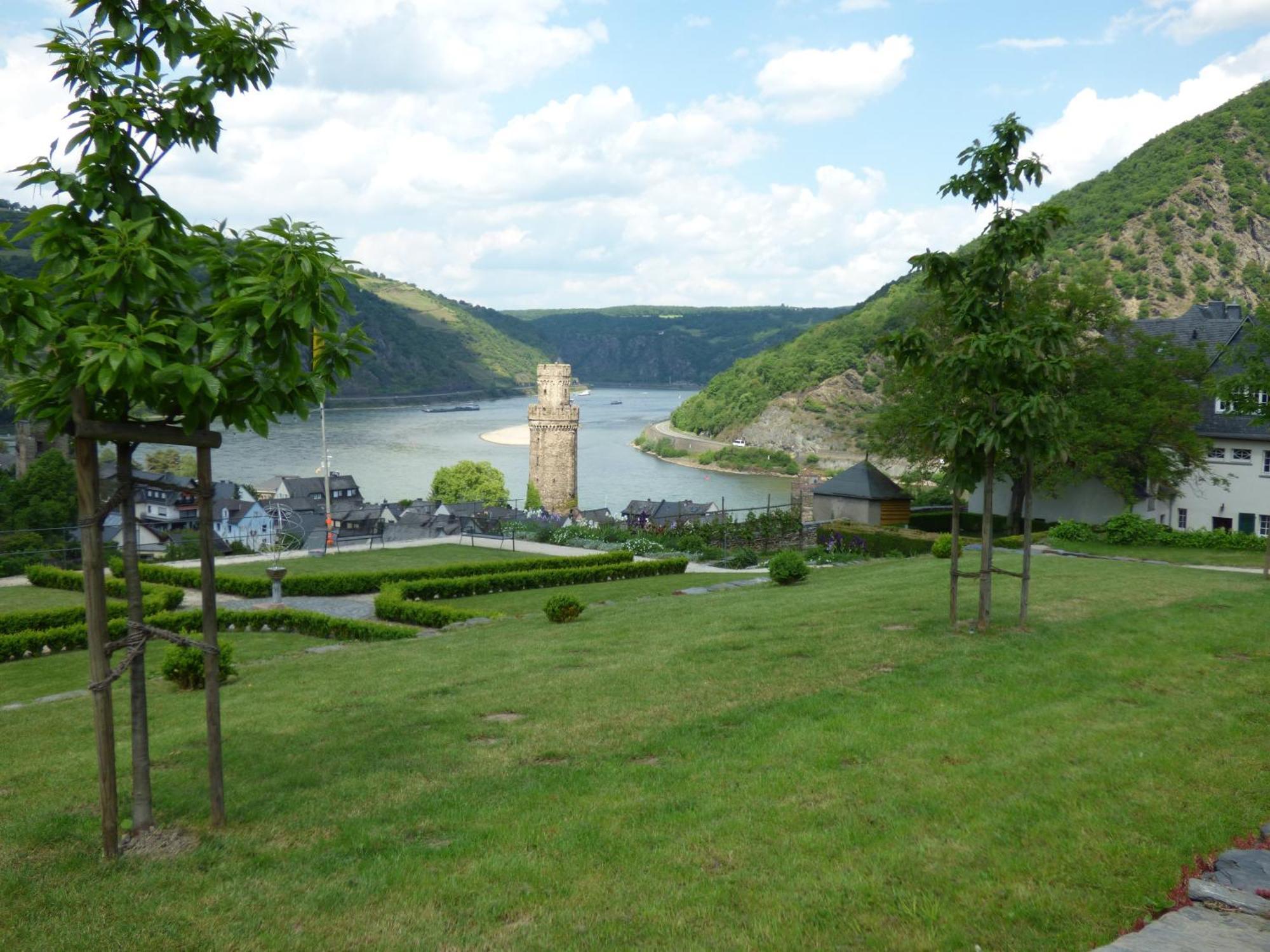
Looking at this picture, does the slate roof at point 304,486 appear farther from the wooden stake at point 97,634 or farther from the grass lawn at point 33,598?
the wooden stake at point 97,634

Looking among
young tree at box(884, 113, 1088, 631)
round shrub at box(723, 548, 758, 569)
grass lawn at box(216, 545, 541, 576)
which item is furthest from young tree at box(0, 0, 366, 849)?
round shrub at box(723, 548, 758, 569)

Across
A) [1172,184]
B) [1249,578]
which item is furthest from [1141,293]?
[1249,578]

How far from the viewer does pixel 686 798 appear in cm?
594

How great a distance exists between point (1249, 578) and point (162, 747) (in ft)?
60.8

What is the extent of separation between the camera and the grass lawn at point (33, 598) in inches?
743

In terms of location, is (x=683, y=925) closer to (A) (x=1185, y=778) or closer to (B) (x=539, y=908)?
(B) (x=539, y=908)

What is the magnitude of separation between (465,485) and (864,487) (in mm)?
46985

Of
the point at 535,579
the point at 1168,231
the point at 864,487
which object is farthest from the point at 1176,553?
the point at 1168,231

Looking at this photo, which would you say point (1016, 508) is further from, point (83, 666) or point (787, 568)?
point (83, 666)

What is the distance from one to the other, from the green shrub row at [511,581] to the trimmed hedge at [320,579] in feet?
1.60

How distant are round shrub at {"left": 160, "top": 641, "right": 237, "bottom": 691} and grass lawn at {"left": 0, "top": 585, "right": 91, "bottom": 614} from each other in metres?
8.19

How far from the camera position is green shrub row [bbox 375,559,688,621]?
19156 mm

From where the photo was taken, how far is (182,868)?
5078 millimetres

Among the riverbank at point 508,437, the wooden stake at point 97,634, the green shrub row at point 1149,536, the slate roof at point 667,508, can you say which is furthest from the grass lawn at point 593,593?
the riverbank at point 508,437
